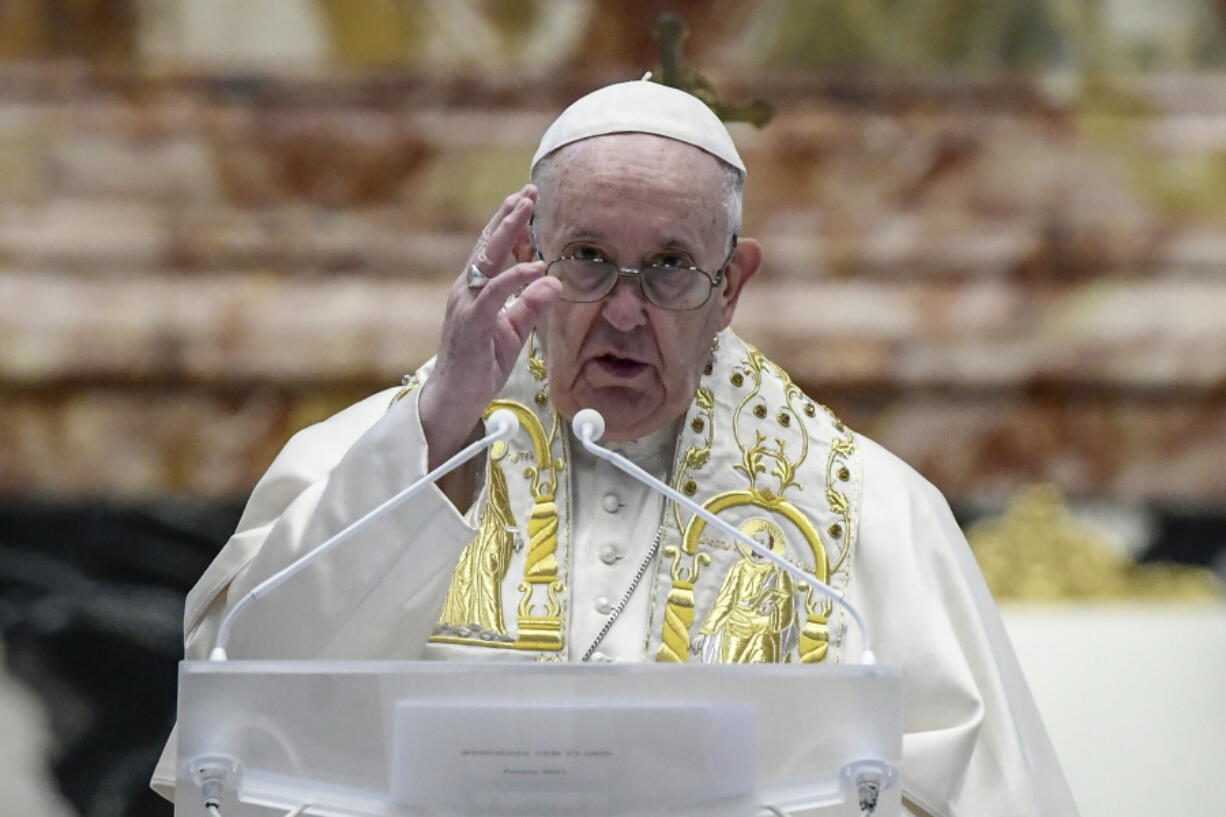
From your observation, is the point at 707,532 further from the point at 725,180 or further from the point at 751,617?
the point at 725,180

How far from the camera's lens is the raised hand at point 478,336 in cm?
302

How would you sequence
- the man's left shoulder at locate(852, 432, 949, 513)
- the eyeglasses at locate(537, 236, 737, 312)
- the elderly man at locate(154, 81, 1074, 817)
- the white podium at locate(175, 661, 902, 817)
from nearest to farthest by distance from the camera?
1. the white podium at locate(175, 661, 902, 817)
2. the elderly man at locate(154, 81, 1074, 817)
3. the eyeglasses at locate(537, 236, 737, 312)
4. the man's left shoulder at locate(852, 432, 949, 513)

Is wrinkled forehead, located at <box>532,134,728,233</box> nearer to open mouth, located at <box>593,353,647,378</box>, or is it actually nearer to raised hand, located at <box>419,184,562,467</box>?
open mouth, located at <box>593,353,647,378</box>

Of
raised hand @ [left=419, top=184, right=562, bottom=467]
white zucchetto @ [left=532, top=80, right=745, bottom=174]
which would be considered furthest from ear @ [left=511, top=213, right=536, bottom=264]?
raised hand @ [left=419, top=184, right=562, bottom=467]

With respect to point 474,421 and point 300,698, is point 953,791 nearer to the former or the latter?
point 474,421

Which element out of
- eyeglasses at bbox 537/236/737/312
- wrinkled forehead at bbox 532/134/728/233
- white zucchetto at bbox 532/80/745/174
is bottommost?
eyeglasses at bbox 537/236/737/312

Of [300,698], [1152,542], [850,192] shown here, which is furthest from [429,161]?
[300,698]

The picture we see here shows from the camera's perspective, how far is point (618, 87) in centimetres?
374

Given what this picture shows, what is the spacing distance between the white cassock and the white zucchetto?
42 cm

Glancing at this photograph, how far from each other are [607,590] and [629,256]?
1.84 ft

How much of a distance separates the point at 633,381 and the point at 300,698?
1.17 meters

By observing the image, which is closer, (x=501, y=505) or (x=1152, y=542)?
(x=501, y=505)

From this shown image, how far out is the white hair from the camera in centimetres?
359

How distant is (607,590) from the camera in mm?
3564
